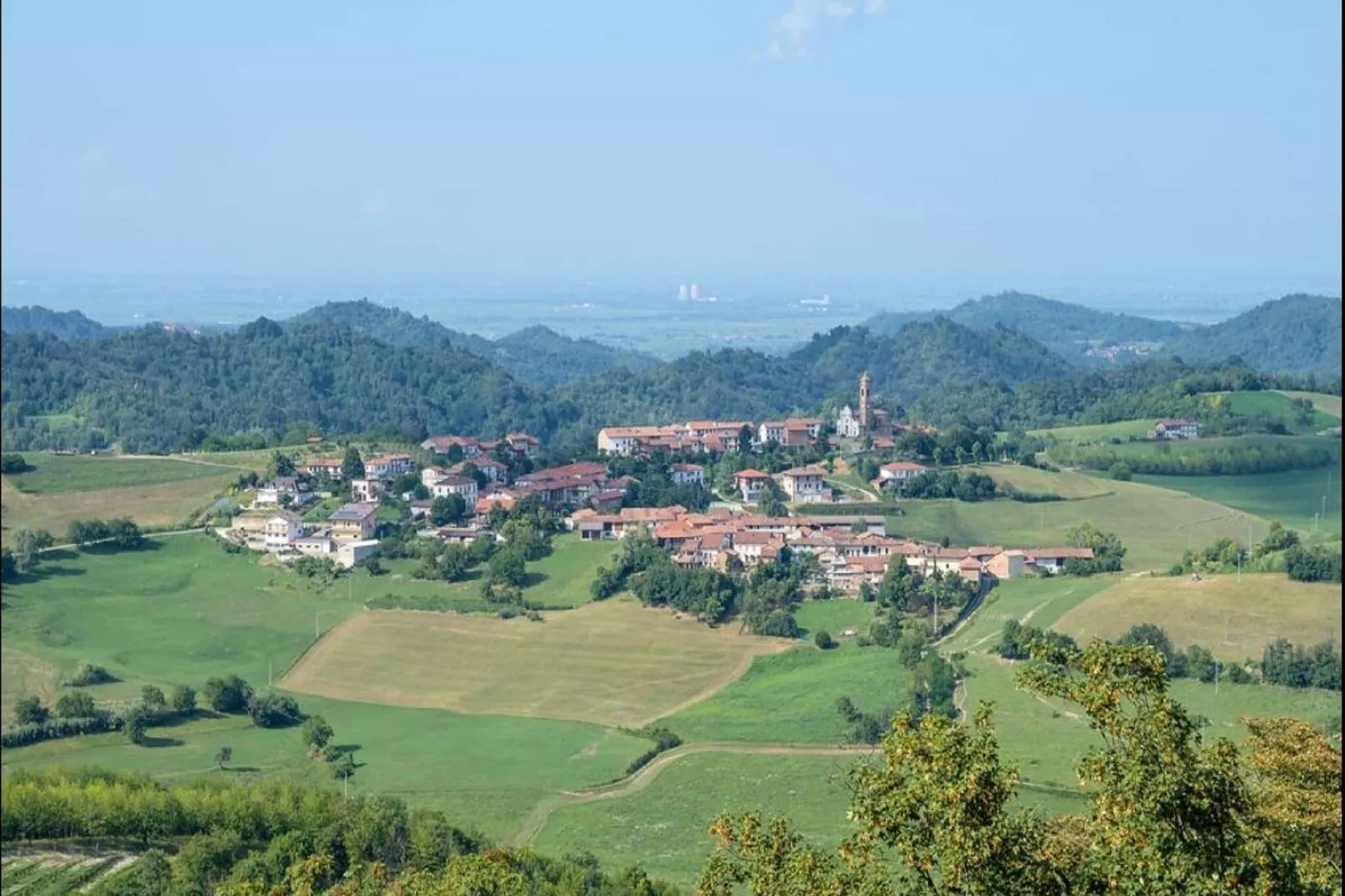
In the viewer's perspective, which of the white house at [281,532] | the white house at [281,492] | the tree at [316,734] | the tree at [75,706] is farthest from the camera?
the white house at [281,492]

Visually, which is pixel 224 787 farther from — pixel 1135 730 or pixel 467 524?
pixel 467 524

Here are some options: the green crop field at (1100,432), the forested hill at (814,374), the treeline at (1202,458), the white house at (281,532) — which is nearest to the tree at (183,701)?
the white house at (281,532)

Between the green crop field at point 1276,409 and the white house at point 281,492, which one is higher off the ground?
the green crop field at point 1276,409

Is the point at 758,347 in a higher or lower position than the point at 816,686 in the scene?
higher

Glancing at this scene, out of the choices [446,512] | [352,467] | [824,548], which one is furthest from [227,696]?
[352,467]

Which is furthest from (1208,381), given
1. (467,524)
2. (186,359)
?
(186,359)

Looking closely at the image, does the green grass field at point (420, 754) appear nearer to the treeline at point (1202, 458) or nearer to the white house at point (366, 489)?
the white house at point (366, 489)

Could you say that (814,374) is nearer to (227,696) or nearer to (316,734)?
(227,696)

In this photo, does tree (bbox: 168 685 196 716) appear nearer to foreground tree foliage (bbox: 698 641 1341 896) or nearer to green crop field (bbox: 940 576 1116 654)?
green crop field (bbox: 940 576 1116 654)
